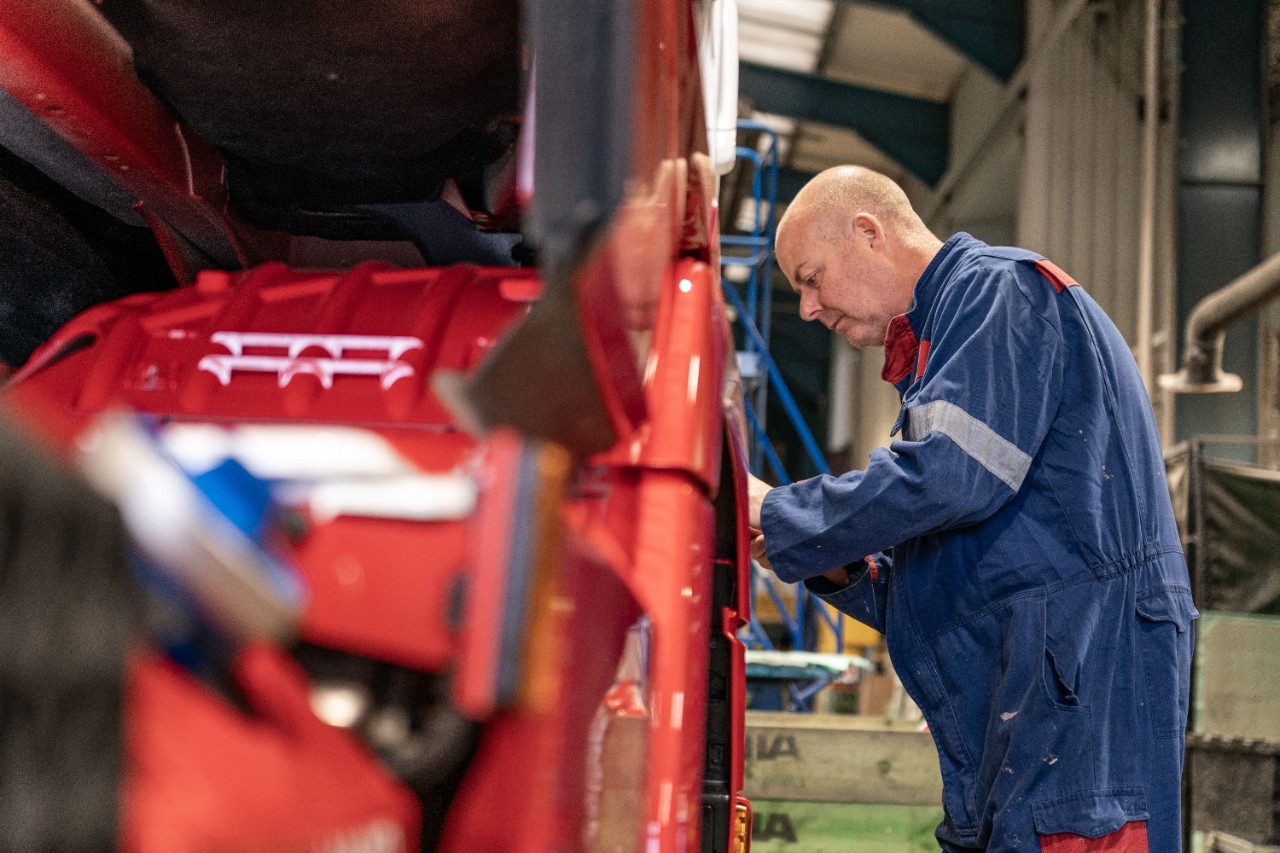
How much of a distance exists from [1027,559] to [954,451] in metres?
0.24

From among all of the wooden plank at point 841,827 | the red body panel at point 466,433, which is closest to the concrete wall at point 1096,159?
the wooden plank at point 841,827

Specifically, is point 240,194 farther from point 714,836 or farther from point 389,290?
point 714,836

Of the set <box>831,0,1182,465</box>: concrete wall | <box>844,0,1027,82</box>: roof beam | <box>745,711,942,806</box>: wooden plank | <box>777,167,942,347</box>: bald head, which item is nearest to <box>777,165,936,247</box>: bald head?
<box>777,167,942,347</box>: bald head

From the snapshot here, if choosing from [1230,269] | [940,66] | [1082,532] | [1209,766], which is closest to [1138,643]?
[1082,532]

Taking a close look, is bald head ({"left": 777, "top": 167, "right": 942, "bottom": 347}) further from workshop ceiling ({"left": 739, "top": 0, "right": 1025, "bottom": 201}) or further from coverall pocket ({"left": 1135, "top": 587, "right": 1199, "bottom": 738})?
workshop ceiling ({"left": 739, "top": 0, "right": 1025, "bottom": 201})

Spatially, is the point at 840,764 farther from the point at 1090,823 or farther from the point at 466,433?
the point at 466,433

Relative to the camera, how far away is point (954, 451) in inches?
78.8

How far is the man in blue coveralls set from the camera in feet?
6.49

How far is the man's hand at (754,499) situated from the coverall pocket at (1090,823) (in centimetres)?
65

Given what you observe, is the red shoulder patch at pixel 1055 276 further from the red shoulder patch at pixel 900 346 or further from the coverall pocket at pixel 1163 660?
the coverall pocket at pixel 1163 660

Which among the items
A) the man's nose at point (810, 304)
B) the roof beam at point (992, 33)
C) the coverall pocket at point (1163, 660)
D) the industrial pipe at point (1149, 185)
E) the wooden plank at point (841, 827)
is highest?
the roof beam at point (992, 33)

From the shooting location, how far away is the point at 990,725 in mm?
2055

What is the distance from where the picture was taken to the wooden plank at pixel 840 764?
12.5 feet

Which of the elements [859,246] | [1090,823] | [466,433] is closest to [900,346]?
[859,246]
